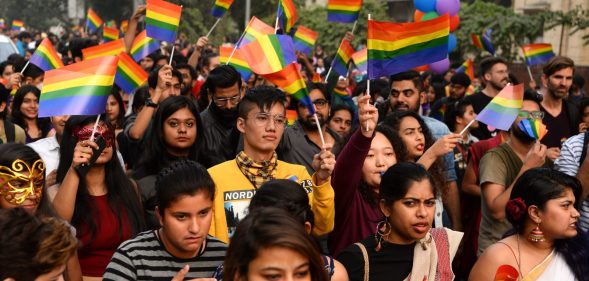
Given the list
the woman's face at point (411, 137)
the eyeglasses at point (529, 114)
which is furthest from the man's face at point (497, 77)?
the woman's face at point (411, 137)

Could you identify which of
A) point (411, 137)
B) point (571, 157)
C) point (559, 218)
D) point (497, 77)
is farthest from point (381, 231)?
point (497, 77)

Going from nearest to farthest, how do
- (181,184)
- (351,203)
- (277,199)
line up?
(181,184) → (277,199) → (351,203)


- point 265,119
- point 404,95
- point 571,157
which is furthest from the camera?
point 404,95

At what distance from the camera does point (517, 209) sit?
189 inches

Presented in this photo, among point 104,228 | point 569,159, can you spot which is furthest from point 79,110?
point 569,159

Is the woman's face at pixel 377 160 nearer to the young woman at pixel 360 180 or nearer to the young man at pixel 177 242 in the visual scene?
the young woman at pixel 360 180

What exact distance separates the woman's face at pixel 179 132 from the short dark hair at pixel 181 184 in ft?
5.69

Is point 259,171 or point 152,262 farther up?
point 259,171

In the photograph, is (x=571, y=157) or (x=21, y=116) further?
(x=21, y=116)

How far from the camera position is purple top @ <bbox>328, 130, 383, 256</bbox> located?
4.77m

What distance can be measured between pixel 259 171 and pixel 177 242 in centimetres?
121

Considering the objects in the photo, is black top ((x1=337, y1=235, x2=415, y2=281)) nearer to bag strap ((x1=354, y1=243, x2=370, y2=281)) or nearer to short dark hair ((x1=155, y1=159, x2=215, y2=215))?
bag strap ((x1=354, y1=243, x2=370, y2=281))

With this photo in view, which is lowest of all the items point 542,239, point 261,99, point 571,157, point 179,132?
point 542,239

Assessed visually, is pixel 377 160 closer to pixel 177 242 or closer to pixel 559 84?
pixel 177 242
